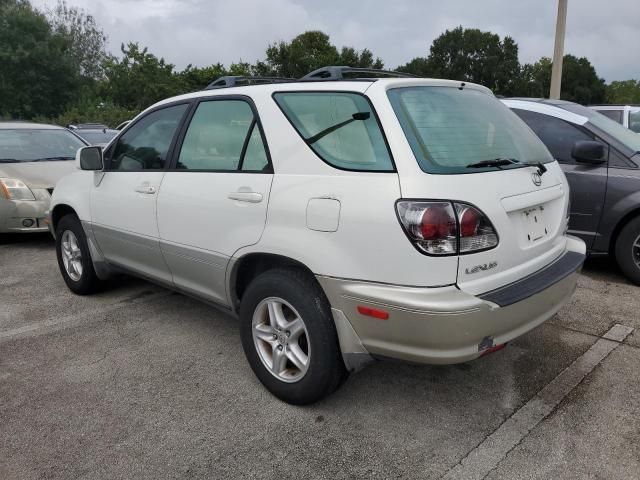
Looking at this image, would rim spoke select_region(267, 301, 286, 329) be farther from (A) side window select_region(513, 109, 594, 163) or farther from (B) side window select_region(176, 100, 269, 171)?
(A) side window select_region(513, 109, 594, 163)

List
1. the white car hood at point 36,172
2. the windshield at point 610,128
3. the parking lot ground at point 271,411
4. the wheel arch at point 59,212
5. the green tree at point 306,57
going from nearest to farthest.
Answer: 1. the parking lot ground at point 271,411
2. the wheel arch at point 59,212
3. the windshield at point 610,128
4. the white car hood at point 36,172
5. the green tree at point 306,57

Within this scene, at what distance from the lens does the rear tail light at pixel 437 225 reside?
226 cm

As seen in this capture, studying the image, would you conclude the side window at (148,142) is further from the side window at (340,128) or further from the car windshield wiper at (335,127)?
the car windshield wiper at (335,127)

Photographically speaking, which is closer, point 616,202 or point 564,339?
point 564,339

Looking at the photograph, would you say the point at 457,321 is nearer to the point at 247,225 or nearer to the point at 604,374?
the point at 247,225

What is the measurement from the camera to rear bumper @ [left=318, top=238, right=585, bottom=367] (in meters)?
2.25

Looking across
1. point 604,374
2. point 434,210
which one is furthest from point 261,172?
point 604,374

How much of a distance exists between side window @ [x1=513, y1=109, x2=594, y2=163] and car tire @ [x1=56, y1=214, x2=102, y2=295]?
4299 millimetres

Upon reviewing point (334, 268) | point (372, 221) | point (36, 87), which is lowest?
point (334, 268)

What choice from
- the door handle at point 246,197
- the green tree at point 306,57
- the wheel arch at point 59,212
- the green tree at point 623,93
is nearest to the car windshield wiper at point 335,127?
the door handle at point 246,197

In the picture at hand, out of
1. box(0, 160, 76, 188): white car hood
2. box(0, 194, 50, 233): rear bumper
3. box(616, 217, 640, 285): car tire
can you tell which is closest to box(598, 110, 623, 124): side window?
box(616, 217, 640, 285): car tire

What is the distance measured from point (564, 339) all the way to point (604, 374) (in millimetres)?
500

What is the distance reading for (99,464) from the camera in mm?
2439

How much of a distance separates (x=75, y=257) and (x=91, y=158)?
106cm
